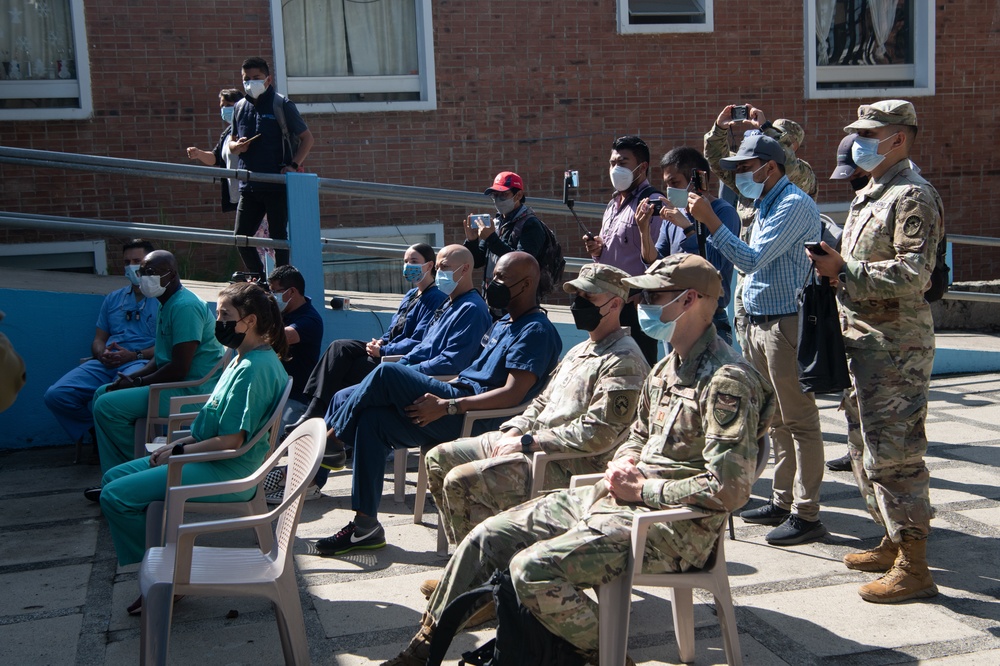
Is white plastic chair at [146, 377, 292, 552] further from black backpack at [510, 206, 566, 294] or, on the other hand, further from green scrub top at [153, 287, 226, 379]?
black backpack at [510, 206, 566, 294]

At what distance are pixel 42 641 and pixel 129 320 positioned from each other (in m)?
3.29

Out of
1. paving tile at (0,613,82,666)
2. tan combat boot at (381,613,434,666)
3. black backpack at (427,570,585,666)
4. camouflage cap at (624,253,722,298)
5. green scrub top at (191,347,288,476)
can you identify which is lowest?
paving tile at (0,613,82,666)

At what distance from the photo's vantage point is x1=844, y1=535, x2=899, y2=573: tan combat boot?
4.39m

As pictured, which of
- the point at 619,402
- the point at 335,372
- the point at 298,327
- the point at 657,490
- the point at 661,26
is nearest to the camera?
the point at 657,490

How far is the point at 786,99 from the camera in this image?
12.1 metres

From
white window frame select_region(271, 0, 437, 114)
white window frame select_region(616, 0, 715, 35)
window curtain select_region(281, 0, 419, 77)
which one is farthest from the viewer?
white window frame select_region(616, 0, 715, 35)

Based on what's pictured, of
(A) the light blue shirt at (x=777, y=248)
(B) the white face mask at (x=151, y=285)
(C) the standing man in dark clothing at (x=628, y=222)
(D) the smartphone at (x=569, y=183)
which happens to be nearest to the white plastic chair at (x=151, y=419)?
(B) the white face mask at (x=151, y=285)

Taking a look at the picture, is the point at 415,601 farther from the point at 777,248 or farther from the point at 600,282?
the point at 777,248

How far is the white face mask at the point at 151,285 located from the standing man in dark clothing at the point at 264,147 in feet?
5.93

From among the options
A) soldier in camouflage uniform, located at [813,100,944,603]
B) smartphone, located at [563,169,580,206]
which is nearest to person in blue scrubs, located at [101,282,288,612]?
soldier in camouflage uniform, located at [813,100,944,603]

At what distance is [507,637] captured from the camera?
3154mm

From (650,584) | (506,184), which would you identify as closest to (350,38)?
(506,184)

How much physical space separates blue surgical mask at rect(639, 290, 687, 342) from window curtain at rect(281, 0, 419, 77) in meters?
8.07

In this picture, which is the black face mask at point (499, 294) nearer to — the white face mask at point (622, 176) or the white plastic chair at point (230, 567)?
the white face mask at point (622, 176)
